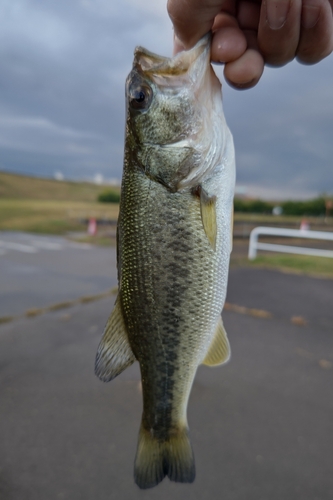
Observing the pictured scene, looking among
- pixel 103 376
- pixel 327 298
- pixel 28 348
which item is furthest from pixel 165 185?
pixel 327 298

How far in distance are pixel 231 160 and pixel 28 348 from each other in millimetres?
4080

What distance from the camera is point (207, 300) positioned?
1.78 m

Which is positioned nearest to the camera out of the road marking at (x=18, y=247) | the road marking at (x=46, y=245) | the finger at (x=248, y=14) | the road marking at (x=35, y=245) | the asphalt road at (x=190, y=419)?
the finger at (x=248, y=14)

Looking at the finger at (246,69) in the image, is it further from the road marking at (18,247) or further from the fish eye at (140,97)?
the road marking at (18,247)

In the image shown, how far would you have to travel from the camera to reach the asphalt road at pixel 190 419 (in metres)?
2.87

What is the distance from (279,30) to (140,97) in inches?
28.5

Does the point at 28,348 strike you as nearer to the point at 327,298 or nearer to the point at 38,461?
the point at 38,461

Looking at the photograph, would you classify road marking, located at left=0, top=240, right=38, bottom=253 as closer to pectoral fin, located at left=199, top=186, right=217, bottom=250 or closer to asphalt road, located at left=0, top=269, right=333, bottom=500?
asphalt road, located at left=0, top=269, right=333, bottom=500

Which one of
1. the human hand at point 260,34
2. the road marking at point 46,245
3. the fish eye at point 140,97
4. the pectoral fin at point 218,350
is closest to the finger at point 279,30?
the human hand at point 260,34

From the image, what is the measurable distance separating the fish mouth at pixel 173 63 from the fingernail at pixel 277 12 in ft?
0.92

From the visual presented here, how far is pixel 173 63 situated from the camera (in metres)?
1.71

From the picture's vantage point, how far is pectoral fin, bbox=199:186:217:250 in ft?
5.58

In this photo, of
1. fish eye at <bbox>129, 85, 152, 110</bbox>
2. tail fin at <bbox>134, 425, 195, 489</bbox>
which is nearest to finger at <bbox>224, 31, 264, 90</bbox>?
fish eye at <bbox>129, 85, 152, 110</bbox>

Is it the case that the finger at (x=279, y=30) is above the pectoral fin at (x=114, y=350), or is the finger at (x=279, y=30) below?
above
